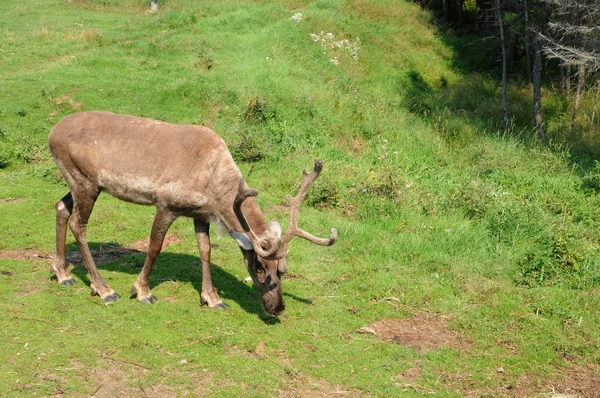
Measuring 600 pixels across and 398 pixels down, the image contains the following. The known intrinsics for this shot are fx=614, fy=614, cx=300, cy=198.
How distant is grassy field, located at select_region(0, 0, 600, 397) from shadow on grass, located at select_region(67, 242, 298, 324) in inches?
1.6

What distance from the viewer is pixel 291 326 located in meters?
7.86

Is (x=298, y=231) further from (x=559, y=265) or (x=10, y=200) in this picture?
(x=10, y=200)

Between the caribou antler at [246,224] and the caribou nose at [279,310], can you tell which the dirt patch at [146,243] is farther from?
the caribou nose at [279,310]

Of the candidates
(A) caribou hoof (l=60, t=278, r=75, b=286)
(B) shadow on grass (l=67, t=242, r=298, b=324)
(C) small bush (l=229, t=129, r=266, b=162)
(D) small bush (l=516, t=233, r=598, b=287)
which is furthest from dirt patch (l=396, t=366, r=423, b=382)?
(C) small bush (l=229, t=129, r=266, b=162)

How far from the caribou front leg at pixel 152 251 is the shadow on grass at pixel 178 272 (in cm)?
27

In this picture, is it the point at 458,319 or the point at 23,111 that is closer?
the point at 458,319

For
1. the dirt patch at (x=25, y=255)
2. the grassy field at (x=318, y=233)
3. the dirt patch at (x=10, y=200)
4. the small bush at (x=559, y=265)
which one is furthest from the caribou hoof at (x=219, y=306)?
the dirt patch at (x=10, y=200)

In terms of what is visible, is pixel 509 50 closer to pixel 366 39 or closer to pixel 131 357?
pixel 366 39

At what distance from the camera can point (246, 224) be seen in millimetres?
7582

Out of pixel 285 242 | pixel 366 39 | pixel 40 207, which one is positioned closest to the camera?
pixel 285 242

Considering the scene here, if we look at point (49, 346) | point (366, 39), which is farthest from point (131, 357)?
point (366, 39)

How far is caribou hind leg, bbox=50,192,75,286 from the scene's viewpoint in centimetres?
838

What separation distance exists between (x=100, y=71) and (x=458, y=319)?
12.9 meters

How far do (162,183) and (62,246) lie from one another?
1779mm
